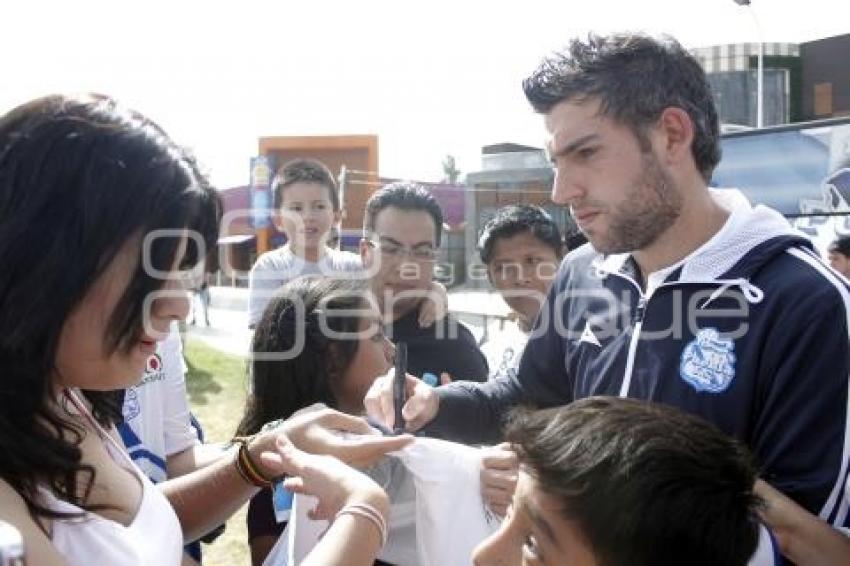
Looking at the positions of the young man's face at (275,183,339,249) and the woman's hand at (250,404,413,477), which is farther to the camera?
the young man's face at (275,183,339,249)

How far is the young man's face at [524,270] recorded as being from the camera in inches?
142

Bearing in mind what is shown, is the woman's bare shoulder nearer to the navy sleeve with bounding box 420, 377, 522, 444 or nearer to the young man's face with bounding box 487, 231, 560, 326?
the navy sleeve with bounding box 420, 377, 522, 444

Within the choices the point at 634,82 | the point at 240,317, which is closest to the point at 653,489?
the point at 634,82

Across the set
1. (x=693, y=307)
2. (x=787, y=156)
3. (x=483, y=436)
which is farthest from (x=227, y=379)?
(x=693, y=307)

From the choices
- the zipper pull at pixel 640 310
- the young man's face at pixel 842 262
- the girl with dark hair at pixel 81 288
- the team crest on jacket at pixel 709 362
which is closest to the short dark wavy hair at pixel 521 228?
the zipper pull at pixel 640 310

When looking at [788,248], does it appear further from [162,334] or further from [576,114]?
[162,334]

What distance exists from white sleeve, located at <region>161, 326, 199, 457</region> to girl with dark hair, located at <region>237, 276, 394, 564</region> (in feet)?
1.15

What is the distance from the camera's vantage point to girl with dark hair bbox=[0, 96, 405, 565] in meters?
1.09

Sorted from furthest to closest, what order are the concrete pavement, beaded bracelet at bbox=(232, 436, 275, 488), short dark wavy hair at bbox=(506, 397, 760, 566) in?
the concrete pavement, beaded bracelet at bbox=(232, 436, 275, 488), short dark wavy hair at bbox=(506, 397, 760, 566)

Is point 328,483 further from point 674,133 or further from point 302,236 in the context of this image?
point 302,236

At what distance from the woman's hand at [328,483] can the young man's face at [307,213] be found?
3424 mm

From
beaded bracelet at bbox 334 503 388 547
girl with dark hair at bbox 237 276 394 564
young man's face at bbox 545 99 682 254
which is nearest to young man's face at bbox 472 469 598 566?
beaded bracelet at bbox 334 503 388 547

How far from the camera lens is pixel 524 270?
364cm

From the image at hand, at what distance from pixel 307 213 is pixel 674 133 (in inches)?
130
